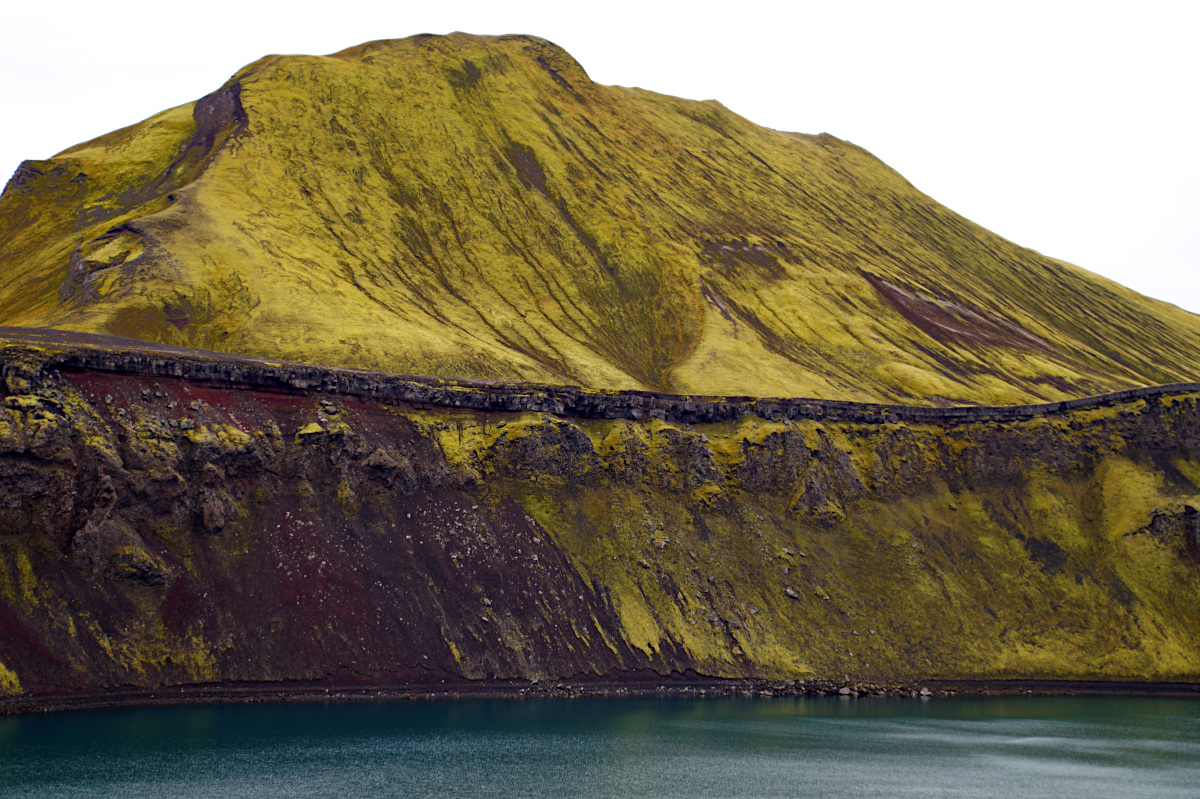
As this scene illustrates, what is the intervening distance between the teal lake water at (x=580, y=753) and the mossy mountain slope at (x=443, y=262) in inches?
2398

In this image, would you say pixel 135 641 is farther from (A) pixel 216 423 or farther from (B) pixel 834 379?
(B) pixel 834 379

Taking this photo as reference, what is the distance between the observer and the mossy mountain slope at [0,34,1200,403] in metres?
123

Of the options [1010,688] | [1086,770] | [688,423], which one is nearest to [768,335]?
[688,423]

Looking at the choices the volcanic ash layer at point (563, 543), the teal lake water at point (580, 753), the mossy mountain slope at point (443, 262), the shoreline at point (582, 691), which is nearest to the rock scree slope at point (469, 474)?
the volcanic ash layer at point (563, 543)

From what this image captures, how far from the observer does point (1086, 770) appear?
57562mm

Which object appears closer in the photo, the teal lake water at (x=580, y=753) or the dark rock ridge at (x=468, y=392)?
the teal lake water at (x=580, y=753)

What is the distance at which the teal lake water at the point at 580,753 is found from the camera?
49594 millimetres

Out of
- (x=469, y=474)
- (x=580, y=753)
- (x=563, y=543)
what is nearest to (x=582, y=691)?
(x=563, y=543)

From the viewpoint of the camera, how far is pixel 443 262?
511ft

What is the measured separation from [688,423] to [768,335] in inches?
2627

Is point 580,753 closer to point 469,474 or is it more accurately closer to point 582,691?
point 582,691

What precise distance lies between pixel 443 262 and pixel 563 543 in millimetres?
83190

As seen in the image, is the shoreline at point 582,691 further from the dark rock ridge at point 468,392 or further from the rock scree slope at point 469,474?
the dark rock ridge at point 468,392

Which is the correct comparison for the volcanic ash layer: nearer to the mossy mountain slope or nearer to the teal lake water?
the teal lake water
